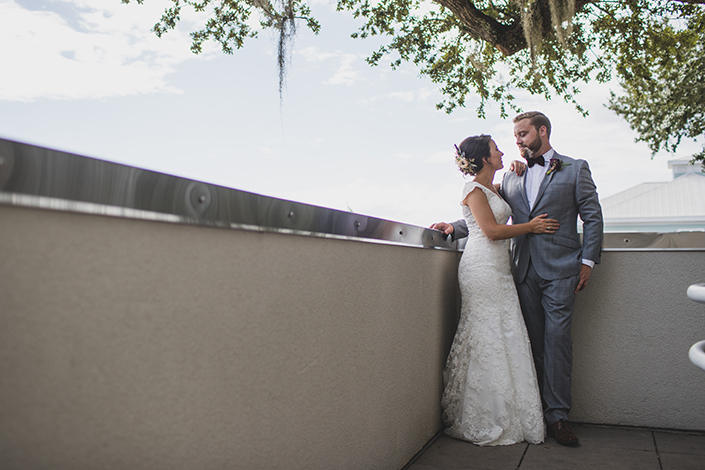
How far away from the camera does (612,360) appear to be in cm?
305

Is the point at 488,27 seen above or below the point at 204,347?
above

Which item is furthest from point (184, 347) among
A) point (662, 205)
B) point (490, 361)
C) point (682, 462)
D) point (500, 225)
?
point (662, 205)

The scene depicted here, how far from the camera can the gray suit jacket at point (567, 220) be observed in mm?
2807

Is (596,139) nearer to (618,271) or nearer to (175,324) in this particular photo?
(618,271)

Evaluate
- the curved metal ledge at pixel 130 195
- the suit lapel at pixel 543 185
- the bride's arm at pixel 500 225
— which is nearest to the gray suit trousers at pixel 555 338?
the bride's arm at pixel 500 225

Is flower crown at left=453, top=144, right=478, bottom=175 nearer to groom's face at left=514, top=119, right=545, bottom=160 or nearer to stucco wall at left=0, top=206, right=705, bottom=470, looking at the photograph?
groom's face at left=514, top=119, right=545, bottom=160

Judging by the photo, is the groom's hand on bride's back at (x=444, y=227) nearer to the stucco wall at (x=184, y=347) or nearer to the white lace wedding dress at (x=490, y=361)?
the white lace wedding dress at (x=490, y=361)

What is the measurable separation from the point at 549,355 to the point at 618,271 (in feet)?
2.08

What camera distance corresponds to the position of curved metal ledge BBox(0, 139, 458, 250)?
80 cm

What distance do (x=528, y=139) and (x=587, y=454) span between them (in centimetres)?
160

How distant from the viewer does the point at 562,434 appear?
2713mm

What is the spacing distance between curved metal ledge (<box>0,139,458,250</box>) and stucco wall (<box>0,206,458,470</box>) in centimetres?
2

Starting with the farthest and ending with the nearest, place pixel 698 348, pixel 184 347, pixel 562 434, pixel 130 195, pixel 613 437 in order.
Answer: pixel 613 437 < pixel 562 434 < pixel 698 348 < pixel 184 347 < pixel 130 195

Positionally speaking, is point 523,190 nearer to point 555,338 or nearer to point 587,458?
point 555,338
